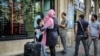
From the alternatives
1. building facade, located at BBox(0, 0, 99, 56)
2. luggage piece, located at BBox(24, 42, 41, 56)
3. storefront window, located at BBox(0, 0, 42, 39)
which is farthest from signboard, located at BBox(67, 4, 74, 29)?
luggage piece, located at BBox(24, 42, 41, 56)

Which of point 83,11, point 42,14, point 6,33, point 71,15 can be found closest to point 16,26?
point 6,33

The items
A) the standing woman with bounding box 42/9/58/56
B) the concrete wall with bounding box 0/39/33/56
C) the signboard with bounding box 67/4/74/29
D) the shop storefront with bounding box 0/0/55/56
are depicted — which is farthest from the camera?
the signboard with bounding box 67/4/74/29

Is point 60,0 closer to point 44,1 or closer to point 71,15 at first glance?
point 44,1

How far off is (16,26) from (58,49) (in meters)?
3.07

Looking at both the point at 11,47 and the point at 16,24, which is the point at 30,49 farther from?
the point at 16,24

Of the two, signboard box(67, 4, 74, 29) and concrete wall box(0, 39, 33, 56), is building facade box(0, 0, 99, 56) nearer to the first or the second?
concrete wall box(0, 39, 33, 56)

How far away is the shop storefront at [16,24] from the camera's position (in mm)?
12625

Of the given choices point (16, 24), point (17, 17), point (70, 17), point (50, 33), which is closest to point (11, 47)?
point (16, 24)

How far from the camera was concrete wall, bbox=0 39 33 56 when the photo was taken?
12305 mm

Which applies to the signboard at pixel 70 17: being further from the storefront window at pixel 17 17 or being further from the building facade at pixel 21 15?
the storefront window at pixel 17 17

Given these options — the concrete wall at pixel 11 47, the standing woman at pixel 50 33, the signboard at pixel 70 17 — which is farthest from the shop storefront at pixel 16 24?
the signboard at pixel 70 17

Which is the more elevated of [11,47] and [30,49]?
[30,49]

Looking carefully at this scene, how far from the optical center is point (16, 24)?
13367 mm

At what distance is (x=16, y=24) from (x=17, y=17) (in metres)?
0.30
